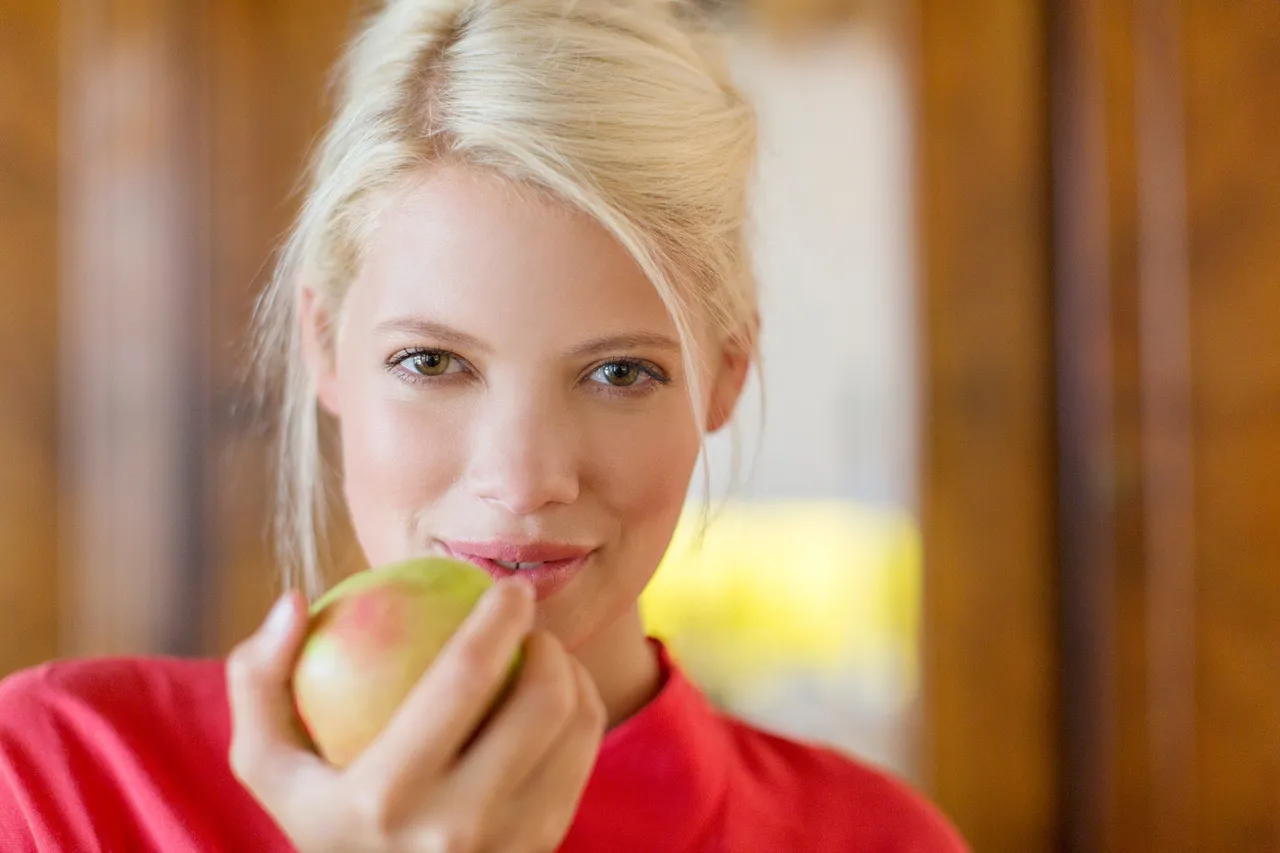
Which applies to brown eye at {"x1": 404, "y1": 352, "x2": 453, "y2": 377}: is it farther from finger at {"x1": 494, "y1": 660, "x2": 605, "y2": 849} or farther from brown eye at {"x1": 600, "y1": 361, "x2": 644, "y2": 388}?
finger at {"x1": 494, "y1": 660, "x2": 605, "y2": 849}

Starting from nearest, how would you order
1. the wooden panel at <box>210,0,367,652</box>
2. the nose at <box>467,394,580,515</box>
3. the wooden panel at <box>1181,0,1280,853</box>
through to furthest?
1. the nose at <box>467,394,580,515</box>
2. the wooden panel at <box>1181,0,1280,853</box>
3. the wooden panel at <box>210,0,367,652</box>

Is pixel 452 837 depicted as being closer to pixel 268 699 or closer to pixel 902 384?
pixel 268 699

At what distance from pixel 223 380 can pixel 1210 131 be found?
1731 mm

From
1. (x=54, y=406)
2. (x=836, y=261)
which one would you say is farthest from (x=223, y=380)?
(x=836, y=261)

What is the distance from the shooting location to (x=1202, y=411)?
2135 mm

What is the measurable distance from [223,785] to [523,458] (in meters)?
0.31

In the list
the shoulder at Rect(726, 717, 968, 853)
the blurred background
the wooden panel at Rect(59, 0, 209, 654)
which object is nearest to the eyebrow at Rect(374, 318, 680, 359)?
the shoulder at Rect(726, 717, 968, 853)

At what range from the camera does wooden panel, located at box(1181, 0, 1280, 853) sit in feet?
6.84

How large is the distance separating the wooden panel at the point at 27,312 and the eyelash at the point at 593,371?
1699mm

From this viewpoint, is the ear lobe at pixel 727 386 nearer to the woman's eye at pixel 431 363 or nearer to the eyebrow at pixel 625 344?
the eyebrow at pixel 625 344

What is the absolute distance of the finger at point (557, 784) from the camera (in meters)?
0.64

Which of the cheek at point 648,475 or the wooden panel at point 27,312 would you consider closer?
the cheek at point 648,475

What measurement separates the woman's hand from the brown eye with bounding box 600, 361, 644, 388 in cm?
22

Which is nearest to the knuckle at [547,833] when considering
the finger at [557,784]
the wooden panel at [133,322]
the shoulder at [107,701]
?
the finger at [557,784]
